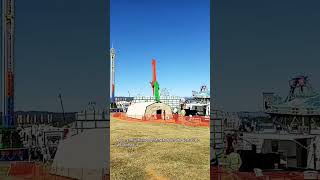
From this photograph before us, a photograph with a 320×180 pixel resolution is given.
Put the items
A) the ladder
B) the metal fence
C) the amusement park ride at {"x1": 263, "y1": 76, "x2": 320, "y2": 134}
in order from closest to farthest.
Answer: the metal fence
the amusement park ride at {"x1": 263, "y1": 76, "x2": 320, "y2": 134}
the ladder

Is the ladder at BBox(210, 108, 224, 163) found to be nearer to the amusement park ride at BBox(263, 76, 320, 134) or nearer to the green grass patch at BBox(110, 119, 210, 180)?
the amusement park ride at BBox(263, 76, 320, 134)

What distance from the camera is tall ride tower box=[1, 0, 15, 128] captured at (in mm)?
3834

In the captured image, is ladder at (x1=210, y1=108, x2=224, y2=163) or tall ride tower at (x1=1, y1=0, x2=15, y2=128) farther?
ladder at (x1=210, y1=108, x2=224, y2=163)

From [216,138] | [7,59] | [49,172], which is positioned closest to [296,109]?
[216,138]

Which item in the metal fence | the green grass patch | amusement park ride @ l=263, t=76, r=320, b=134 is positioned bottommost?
the green grass patch


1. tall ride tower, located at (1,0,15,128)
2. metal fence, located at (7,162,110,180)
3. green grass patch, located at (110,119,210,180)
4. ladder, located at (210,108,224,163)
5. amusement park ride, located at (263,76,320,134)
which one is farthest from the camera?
green grass patch, located at (110,119,210,180)

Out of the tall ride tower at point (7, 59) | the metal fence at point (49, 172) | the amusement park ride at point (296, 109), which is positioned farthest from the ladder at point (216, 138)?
the tall ride tower at point (7, 59)

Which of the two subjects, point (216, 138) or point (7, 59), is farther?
point (216, 138)

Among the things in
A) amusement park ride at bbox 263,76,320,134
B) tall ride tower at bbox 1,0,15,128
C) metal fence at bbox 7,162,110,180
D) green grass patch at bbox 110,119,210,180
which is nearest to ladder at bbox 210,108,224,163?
amusement park ride at bbox 263,76,320,134

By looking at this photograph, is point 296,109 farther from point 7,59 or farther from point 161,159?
point 7,59

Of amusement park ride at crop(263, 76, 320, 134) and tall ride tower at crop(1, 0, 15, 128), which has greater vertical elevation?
tall ride tower at crop(1, 0, 15, 128)

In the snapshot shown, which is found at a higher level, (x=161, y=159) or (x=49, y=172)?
(x=49, y=172)

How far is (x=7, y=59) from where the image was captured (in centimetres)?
385

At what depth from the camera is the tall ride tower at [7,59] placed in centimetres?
383
